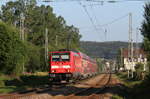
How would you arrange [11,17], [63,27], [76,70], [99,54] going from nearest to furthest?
[76,70]
[11,17]
[63,27]
[99,54]

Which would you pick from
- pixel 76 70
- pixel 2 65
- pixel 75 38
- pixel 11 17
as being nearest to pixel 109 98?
pixel 76 70

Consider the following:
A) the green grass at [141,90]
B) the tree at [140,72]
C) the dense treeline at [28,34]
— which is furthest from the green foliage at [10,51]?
the green grass at [141,90]

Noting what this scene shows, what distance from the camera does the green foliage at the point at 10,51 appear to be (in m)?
42.6

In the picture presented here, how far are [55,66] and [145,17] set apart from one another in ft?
51.8

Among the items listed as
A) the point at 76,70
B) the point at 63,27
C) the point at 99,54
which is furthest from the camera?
the point at 99,54

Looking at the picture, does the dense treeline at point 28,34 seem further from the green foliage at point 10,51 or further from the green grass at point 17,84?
the green grass at point 17,84

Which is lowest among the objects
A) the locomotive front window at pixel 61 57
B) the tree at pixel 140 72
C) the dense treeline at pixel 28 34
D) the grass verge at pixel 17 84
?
the grass verge at pixel 17 84

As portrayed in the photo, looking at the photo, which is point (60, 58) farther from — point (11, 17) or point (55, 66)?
point (11, 17)

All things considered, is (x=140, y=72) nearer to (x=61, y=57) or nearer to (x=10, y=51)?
(x=61, y=57)

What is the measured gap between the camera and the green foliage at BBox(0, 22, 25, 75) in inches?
1676

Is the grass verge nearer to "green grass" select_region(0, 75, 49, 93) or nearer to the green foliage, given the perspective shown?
"green grass" select_region(0, 75, 49, 93)

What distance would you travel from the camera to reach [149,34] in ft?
74.4

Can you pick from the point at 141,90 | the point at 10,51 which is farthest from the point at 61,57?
the point at 141,90

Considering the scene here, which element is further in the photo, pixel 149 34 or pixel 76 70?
pixel 76 70
